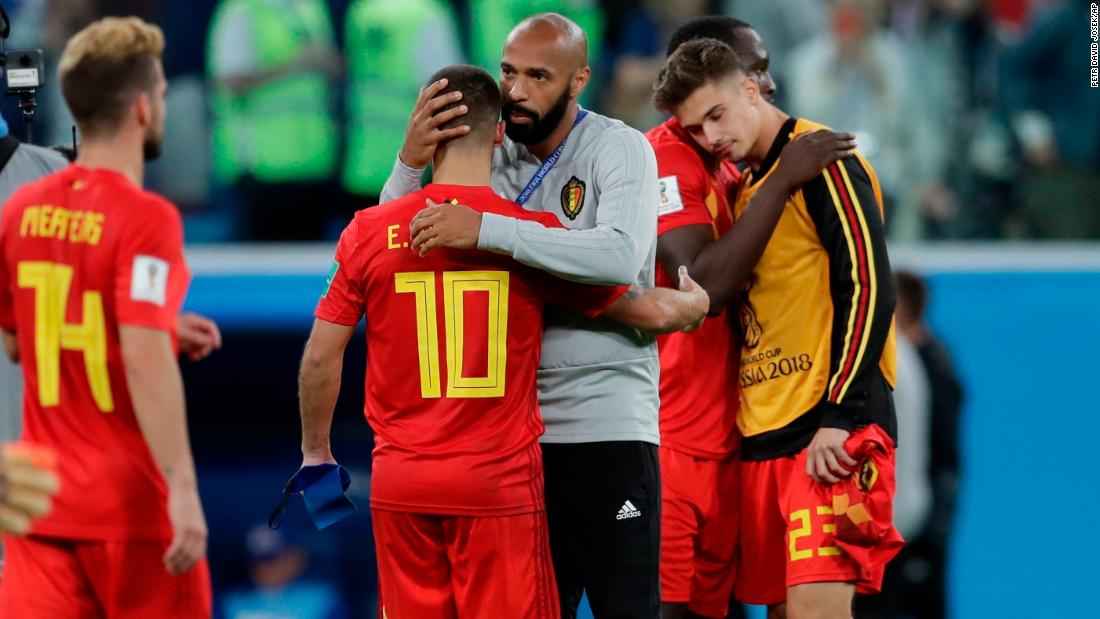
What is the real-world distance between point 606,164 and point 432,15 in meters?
4.23

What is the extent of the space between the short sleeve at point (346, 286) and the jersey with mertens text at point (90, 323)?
60cm

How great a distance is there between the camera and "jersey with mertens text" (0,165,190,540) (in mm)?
3486

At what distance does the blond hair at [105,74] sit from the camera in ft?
11.6

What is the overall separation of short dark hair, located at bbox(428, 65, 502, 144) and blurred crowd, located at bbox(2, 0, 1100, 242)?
13.7 ft

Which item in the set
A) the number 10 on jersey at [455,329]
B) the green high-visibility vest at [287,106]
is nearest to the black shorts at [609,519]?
the number 10 on jersey at [455,329]

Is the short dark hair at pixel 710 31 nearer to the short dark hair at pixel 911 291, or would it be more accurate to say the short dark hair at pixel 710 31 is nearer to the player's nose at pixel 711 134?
the player's nose at pixel 711 134

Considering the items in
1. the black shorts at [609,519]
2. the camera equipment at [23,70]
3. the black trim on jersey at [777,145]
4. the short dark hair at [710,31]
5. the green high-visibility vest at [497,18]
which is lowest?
the black shorts at [609,519]

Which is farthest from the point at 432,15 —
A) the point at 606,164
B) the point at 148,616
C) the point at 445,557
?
the point at 148,616

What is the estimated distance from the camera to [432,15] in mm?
8297

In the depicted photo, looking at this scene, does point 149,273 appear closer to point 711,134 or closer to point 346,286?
point 346,286

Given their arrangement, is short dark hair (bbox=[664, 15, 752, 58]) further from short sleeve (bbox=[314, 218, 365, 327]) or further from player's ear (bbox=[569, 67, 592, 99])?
short sleeve (bbox=[314, 218, 365, 327])

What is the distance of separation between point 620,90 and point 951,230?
2.04 m

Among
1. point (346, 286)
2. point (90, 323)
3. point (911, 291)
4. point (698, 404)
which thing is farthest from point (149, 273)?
point (911, 291)

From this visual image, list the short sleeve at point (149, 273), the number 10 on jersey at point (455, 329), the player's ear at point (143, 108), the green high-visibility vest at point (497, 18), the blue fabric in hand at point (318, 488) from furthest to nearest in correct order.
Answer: the green high-visibility vest at point (497, 18) < the blue fabric in hand at point (318, 488) < the number 10 on jersey at point (455, 329) < the player's ear at point (143, 108) < the short sleeve at point (149, 273)
